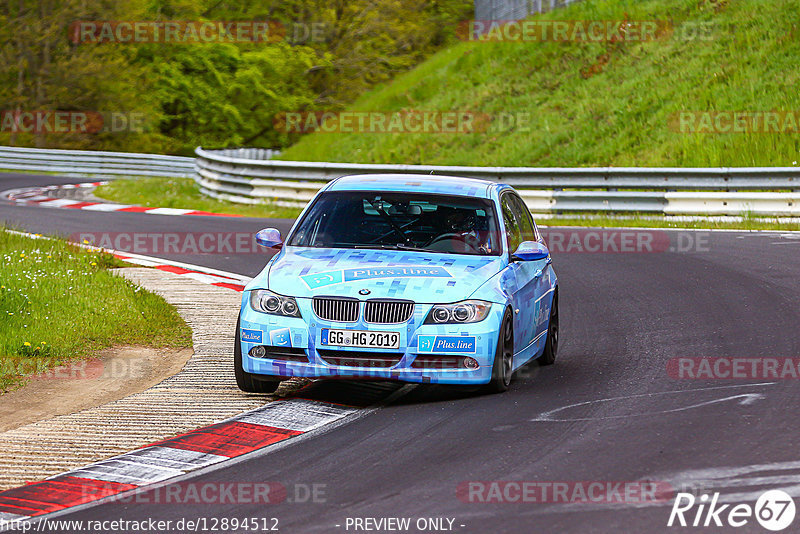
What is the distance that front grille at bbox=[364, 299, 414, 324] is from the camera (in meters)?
8.12

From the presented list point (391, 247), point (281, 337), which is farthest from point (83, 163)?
point (281, 337)

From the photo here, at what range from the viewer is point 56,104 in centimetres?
4950

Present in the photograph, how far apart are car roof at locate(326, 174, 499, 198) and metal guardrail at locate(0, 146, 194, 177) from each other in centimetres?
3093

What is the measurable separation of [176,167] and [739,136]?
20.3 meters

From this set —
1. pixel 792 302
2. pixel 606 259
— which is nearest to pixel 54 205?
pixel 606 259

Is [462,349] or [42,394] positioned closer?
[462,349]

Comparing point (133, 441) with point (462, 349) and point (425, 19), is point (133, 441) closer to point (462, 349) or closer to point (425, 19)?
point (462, 349)

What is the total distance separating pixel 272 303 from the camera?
328 inches

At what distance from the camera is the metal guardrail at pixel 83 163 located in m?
40.2

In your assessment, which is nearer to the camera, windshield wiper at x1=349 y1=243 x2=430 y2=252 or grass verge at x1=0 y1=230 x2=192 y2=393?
windshield wiper at x1=349 y1=243 x2=430 y2=252

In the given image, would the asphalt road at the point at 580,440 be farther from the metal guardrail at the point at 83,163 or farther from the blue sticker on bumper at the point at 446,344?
the metal guardrail at the point at 83,163

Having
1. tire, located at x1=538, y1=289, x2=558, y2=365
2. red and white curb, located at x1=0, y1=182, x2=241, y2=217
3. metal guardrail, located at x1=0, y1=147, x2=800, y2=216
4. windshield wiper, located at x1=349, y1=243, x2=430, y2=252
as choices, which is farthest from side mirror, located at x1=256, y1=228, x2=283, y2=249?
red and white curb, located at x1=0, y1=182, x2=241, y2=217

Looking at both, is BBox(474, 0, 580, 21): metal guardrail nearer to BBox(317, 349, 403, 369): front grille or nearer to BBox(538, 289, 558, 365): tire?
BBox(538, 289, 558, 365): tire

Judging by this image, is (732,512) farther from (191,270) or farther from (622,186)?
(622,186)
